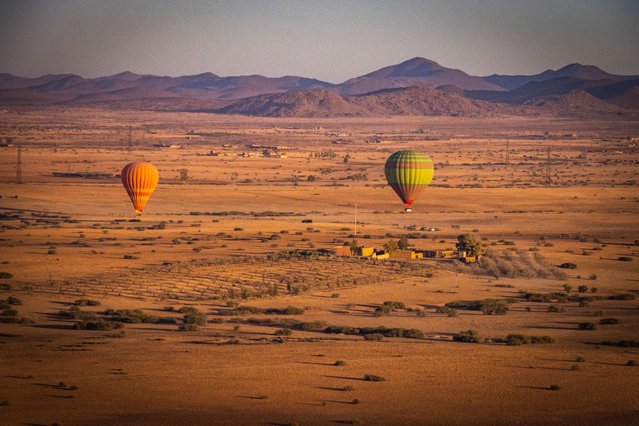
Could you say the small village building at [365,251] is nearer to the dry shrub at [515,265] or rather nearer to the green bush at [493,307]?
the dry shrub at [515,265]

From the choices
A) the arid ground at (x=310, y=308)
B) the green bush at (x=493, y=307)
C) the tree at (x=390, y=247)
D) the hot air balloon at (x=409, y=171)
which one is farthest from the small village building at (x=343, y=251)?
the hot air balloon at (x=409, y=171)

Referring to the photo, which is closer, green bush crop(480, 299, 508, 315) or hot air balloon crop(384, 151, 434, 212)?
green bush crop(480, 299, 508, 315)

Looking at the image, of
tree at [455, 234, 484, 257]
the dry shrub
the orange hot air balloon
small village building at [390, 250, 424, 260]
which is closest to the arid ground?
the dry shrub

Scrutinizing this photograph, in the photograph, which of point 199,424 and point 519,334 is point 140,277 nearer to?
point 519,334

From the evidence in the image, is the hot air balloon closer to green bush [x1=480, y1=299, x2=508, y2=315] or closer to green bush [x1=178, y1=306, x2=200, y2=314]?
green bush [x1=480, y1=299, x2=508, y2=315]

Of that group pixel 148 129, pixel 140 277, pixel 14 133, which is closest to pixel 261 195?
pixel 140 277

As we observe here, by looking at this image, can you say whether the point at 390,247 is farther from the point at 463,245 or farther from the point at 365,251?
the point at 463,245

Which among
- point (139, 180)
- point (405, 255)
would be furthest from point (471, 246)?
point (139, 180)

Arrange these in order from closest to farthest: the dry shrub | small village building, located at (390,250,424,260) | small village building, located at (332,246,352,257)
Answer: the dry shrub → small village building, located at (390,250,424,260) → small village building, located at (332,246,352,257)

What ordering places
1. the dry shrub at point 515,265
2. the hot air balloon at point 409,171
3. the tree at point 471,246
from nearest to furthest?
1. the dry shrub at point 515,265
2. the tree at point 471,246
3. the hot air balloon at point 409,171
